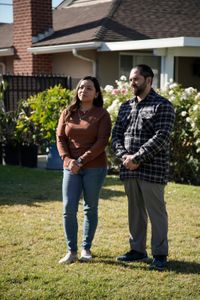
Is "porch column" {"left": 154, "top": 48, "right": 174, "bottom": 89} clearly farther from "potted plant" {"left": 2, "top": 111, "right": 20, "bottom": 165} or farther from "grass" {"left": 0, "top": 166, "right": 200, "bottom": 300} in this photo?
"grass" {"left": 0, "top": 166, "right": 200, "bottom": 300}

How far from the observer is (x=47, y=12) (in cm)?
1602

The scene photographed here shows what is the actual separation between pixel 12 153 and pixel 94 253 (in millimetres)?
6471

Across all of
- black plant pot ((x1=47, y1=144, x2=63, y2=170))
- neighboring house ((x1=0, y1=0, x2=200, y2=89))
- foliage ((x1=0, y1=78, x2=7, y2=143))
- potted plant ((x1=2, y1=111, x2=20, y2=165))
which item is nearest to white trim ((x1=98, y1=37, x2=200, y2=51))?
neighboring house ((x1=0, y1=0, x2=200, y2=89))

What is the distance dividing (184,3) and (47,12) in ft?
14.4

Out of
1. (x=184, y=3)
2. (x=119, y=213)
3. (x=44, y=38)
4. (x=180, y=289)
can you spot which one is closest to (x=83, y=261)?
(x=180, y=289)

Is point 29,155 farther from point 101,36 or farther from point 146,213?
point 146,213

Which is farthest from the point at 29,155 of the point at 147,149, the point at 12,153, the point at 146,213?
the point at 147,149

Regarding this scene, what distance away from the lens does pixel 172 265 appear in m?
5.07

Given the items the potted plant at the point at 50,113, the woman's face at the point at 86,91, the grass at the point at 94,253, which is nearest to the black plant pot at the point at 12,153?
the potted plant at the point at 50,113

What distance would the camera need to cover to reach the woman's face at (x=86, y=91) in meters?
4.97

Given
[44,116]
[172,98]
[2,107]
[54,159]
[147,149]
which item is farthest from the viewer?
[2,107]

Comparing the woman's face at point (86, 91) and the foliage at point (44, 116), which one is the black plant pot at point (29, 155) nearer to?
the foliage at point (44, 116)

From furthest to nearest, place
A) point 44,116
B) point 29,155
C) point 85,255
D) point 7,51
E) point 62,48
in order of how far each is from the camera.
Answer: point 7,51
point 62,48
point 29,155
point 44,116
point 85,255

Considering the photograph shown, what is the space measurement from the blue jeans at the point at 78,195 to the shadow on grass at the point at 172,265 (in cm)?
33
